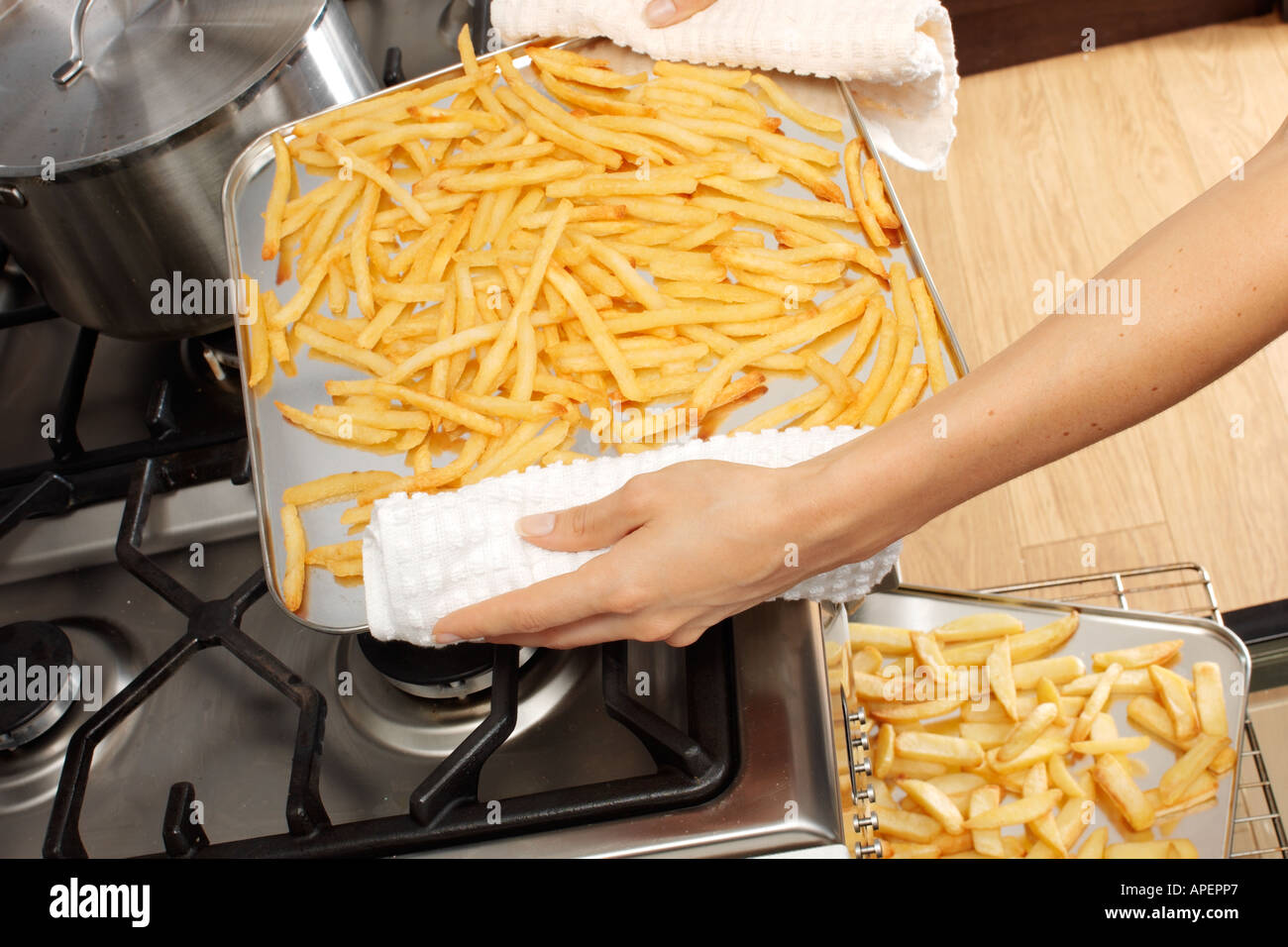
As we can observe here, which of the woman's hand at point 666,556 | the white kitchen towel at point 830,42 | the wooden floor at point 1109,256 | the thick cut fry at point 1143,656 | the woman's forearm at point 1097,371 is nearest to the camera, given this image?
the woman's forearm at point 1097,371

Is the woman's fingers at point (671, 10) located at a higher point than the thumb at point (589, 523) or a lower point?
higher

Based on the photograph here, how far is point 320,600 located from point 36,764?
49 centimetres

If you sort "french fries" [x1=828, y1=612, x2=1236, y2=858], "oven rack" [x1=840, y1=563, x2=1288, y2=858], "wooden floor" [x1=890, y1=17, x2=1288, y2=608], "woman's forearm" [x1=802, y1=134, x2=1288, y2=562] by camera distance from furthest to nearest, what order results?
A: "wooden floor" [x1=890, y1=17, x2=1288, y2=608], "french fries" [x1=828, y1=612, x2=1236, y2=858], "oven rack" [x1=840, y1=563, x2=1288, y2=858], "woman's forearm" [x1=802, y1=134, x2=1288, y2=562]

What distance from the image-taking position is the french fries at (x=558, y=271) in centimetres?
117

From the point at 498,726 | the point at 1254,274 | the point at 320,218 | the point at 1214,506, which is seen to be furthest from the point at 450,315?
the point at 1214,506

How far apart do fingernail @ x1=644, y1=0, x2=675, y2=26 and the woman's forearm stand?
A: 0.80m

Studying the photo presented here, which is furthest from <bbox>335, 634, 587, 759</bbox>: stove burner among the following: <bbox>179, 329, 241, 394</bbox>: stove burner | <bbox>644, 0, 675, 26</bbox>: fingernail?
<bbox>644, 0, 675, 26</bbox>: fingernail

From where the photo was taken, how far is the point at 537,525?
3.36ft

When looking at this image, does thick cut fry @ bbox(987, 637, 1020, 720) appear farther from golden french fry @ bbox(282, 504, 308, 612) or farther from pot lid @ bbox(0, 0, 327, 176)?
pot lid @ bbox(0, 0, 327, 176)

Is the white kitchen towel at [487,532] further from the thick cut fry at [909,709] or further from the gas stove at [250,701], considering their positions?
the thick cut fry at [909,709]

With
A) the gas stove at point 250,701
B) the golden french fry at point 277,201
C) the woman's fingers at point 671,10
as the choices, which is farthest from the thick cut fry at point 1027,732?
the golden french fry at point 277,201

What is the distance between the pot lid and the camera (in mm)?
1308

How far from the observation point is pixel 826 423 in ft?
3.73

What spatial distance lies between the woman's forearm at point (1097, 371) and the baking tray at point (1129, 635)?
0.69 m
